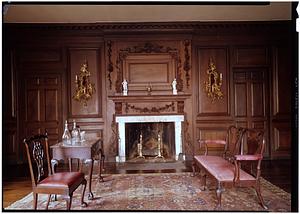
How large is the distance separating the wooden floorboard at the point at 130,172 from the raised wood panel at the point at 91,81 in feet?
3.75

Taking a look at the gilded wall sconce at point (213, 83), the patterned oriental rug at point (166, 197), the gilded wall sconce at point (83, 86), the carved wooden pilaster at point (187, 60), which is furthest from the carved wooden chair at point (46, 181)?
the gilded wall sconce at point (213, 83)

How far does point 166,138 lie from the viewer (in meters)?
7.73

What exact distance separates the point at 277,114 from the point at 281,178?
7.38ft

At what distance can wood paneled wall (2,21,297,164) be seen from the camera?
24.6ft

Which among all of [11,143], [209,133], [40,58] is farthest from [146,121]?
[11,143]

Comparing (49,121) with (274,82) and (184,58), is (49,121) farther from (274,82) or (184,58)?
(274,82)

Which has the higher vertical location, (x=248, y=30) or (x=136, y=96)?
(x=248, y=30)

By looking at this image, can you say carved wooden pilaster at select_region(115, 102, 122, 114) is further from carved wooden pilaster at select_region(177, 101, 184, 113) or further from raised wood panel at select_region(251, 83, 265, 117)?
raised wood panel at select_region(251, 83, 265, 117)

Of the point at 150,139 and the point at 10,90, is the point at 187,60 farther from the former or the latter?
the point at 10,90

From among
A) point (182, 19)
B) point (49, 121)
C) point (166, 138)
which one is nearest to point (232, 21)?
point (182, 19)

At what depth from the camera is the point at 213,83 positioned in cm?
757

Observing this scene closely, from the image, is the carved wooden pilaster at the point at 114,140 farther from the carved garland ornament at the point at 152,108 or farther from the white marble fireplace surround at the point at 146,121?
the carved garland ornament at the point at 152,108

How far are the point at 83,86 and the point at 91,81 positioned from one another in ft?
0.63

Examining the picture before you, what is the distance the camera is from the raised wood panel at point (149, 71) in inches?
298
